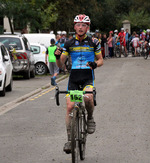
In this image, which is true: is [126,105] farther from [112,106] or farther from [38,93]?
[38,93]

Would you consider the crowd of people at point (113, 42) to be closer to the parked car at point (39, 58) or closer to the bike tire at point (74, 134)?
the parked car at point (39, 58)

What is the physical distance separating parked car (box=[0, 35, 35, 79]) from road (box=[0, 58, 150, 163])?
7.32 m

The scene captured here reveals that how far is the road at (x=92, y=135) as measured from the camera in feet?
24.3

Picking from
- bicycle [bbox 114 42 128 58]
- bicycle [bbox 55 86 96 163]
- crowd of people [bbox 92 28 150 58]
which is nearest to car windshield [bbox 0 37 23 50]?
crowd of people [bbox 92 28 150 58]

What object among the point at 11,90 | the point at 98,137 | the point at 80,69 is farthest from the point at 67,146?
the point at 11,90

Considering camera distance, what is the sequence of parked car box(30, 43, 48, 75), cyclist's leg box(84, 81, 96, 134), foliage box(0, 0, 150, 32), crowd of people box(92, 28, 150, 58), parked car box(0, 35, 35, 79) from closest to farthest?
cyclist's leg box(84, 81, 96, 134)
parked car box(0, 35, 35, 79)
parked car box(30, 43, 48, 75)
foliage box(0, 0, 150, 32)
crowd of people box(92, 28, 150, 58)

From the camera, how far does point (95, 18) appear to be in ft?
229

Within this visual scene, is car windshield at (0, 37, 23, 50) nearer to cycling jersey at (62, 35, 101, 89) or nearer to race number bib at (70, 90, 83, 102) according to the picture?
cycling jersey at (62, 35, 101, 89)

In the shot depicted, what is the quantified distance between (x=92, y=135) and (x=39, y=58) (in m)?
17.7

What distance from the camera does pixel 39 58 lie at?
26.5 m

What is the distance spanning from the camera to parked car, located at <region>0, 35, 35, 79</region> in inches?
902

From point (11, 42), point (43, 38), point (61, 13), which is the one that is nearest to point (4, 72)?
point (11, 42)

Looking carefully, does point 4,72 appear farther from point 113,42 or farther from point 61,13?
point 61,13

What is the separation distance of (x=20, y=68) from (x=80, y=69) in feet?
52.5
